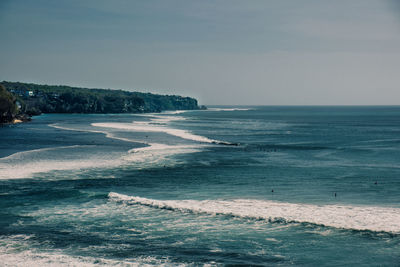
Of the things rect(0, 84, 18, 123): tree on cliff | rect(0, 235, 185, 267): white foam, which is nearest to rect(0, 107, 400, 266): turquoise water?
rect(0, 235, 185, 267): white foam

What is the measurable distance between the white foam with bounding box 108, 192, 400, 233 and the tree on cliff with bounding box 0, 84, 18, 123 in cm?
9661

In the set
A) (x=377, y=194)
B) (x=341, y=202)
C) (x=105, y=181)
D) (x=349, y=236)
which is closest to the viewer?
(x=349, y=236)

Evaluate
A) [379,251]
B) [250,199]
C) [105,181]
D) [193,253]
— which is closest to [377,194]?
[250,199]

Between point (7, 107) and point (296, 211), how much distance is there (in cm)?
11110

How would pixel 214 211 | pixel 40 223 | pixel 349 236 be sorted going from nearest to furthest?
1. pixel 349 236
2. pixel 40 223
3. pixel 214 211

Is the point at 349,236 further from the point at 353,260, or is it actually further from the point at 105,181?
the point at 105,181

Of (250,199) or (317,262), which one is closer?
(317,262)

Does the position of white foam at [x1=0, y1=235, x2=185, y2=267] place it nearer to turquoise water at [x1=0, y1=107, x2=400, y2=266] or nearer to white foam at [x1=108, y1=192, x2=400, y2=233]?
turquoise water at [x1=0, y1=107, x2=400, y2=266]

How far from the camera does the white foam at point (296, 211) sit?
25.7 m

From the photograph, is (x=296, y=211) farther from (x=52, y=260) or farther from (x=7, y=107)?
(x=7, y=107)

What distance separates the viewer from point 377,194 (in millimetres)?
33719

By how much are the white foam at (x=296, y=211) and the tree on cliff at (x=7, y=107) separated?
96.6 metres

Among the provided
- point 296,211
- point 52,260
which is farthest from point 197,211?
point 52,260

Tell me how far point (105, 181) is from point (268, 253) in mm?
21525
